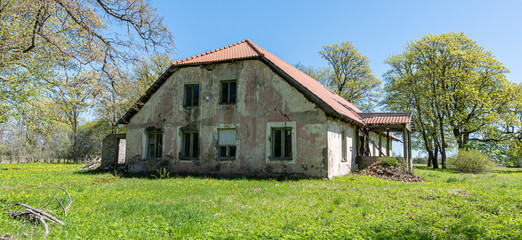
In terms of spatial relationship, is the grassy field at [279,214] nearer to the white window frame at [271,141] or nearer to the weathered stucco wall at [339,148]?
the weathered stucco wall at [339,148]

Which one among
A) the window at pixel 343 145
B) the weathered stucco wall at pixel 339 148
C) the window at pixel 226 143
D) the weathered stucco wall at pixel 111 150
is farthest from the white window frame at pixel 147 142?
the window at pixel 343 145

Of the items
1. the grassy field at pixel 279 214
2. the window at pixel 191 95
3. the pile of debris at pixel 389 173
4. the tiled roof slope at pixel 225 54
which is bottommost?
the grassy field at pixel 279 214

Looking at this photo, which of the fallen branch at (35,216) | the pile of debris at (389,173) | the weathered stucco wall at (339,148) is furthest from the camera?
the pile of debris at (389,173)

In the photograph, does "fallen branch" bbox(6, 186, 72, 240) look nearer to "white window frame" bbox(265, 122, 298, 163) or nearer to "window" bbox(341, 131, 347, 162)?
"white window frame" bbox(265, 122, 298, 163)

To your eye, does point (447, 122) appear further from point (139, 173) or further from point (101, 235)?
point (101, 235)

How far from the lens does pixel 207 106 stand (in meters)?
16.2

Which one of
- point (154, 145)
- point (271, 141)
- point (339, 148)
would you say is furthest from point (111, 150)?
A: point (339, 148)

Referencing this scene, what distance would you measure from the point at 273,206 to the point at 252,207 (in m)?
0.52

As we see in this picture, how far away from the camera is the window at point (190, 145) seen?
16359 mm

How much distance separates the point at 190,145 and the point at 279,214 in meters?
10.2

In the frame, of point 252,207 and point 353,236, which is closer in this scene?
point 353,236

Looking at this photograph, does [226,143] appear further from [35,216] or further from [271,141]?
[35,216]

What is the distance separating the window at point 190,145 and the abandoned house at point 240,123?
5 centimetres

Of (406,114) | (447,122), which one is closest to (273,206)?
(406,114)
